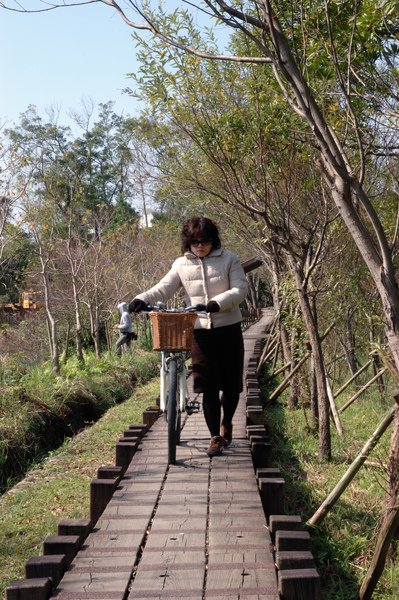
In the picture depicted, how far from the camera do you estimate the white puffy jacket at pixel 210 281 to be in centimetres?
627

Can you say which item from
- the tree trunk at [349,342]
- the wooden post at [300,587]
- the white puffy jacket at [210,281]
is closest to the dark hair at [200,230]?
the white puffy jacket at [210,281]

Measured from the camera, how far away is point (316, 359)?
790cm

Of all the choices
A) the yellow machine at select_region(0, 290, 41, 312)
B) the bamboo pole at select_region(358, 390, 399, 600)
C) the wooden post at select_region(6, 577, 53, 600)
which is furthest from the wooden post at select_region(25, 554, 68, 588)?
the yellow machine at select_region(0, 290, 41, 312)

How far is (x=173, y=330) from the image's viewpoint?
5.89 meters

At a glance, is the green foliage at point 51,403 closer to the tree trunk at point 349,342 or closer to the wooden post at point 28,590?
the tree trunk at point 349,342

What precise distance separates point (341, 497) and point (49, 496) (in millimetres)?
2618

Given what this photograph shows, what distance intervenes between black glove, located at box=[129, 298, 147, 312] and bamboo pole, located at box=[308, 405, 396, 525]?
1973 millimetres

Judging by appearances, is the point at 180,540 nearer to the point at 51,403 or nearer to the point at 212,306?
the point at 212,306

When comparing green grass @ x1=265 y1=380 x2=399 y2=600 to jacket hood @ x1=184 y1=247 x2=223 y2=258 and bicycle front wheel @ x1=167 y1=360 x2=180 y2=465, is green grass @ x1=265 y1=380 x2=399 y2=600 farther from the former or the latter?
jacket hood @ x1=184 y1=247 x2=223 y2=258

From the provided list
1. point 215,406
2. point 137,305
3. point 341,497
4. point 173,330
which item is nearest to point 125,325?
point 137,305

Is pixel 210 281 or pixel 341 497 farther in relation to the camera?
pixel 341 497

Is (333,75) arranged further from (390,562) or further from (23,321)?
(23,321)

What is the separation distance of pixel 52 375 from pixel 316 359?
805 cm

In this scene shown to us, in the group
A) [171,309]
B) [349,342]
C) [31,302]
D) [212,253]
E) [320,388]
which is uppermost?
[31,302]
